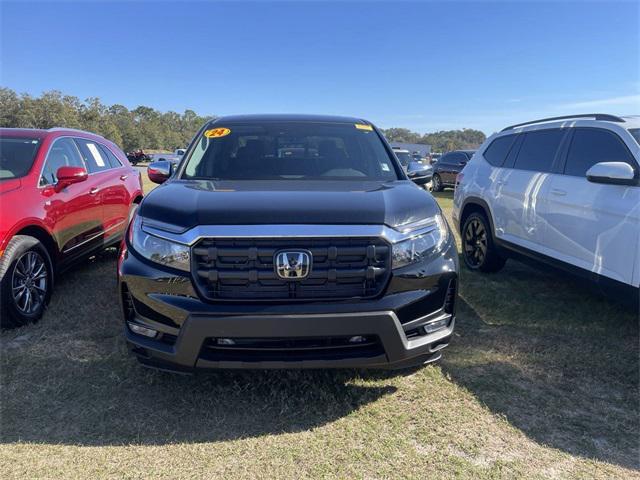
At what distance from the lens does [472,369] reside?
3.32 metres

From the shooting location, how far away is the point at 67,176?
4.47 m

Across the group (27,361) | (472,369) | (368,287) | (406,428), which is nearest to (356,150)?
(368,287)

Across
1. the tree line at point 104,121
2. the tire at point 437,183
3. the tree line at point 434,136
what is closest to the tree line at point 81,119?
the tree line at point 104,121

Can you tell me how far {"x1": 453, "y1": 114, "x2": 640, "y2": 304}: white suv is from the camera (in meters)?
3.57

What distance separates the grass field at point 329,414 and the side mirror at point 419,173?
53.3 inches

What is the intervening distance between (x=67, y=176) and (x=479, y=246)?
4.75 metres

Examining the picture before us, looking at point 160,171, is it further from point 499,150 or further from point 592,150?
point 499,150

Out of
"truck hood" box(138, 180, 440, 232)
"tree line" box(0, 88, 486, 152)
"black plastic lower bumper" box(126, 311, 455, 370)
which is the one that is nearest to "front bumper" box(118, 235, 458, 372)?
"black plastic lower bumper" box(126, 311, 455, 370)

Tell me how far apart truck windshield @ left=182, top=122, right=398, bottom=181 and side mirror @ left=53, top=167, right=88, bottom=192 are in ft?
5.09

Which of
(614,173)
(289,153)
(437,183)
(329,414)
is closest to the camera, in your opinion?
(329,414)

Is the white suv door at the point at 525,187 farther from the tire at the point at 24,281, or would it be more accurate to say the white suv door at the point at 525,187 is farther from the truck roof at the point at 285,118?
the tire at the point at 24,281

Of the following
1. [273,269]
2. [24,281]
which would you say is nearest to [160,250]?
[273,269]

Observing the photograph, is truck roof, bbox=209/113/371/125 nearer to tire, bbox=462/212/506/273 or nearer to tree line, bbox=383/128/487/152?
tire, bbox=462/212/506/273

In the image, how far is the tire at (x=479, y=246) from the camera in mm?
5629
